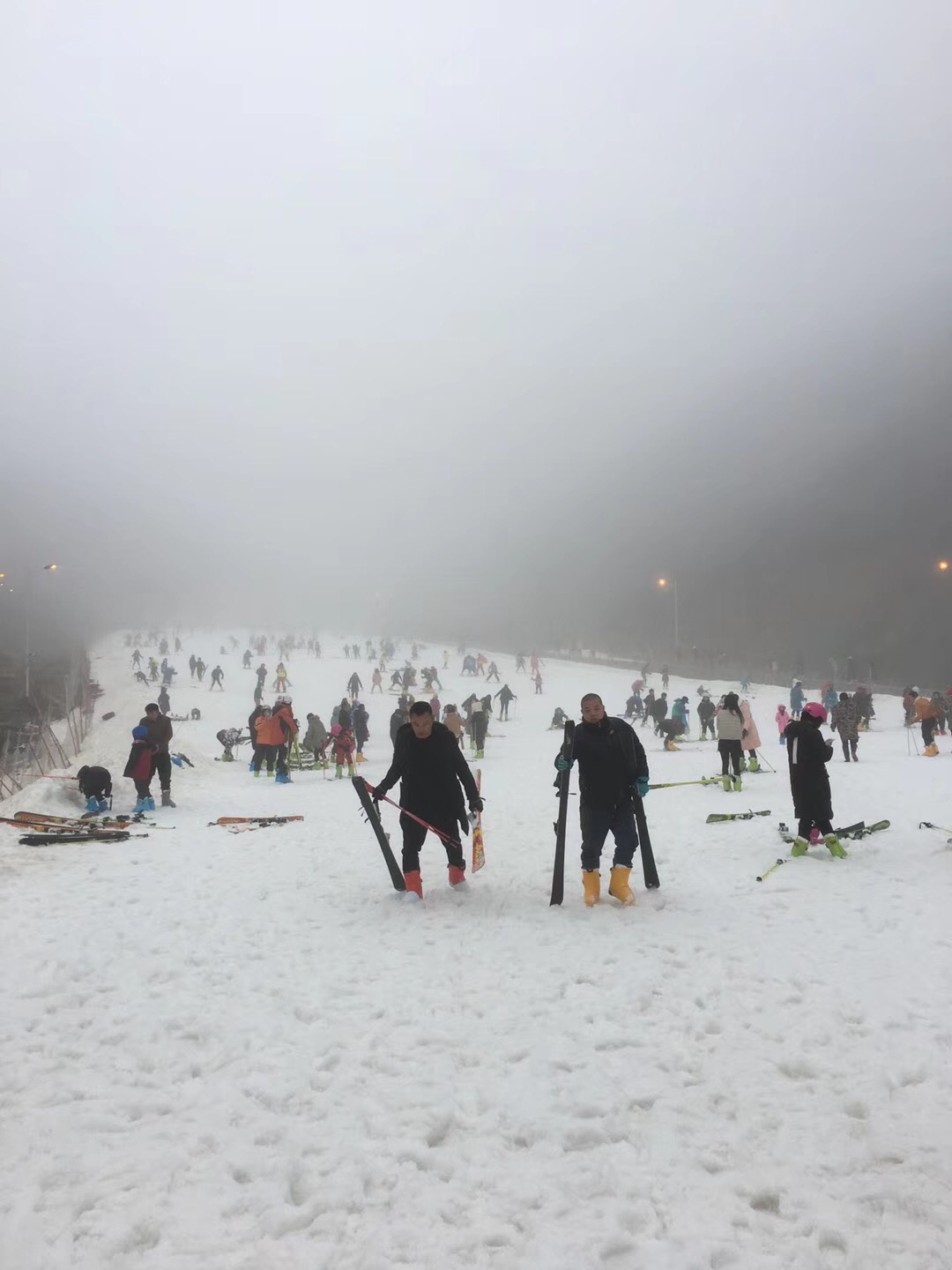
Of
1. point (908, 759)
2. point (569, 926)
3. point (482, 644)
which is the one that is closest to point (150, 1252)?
point (569, 926)

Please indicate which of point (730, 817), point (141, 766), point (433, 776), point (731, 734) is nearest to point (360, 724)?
point (141, 766)

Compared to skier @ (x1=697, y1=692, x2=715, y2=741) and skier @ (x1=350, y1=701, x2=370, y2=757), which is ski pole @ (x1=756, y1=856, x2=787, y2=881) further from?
skier @ (x1=697, y1=692, x2=715, y2=741)

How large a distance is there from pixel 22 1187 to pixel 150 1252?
772 mm

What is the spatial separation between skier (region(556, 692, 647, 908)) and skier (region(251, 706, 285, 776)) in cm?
1258

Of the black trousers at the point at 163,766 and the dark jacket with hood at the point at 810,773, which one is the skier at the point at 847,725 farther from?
the black trousers at the point at 163,766

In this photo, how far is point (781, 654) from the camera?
86.9 m

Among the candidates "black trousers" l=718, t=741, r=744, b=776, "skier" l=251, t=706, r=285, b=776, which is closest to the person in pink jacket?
"black trousers" l=718, t=741, r=744, b=776

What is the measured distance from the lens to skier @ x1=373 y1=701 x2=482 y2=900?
7.20m

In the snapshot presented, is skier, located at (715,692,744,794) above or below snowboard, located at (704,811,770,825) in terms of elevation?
above

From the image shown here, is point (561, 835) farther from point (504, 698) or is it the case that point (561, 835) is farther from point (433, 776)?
point (504, 698)

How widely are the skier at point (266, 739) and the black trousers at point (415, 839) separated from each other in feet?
37.6

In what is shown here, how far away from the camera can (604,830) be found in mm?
6801

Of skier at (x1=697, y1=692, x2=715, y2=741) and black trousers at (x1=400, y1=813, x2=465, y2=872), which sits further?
skier at (x1=697, y1=692, x2=715, y2=741)

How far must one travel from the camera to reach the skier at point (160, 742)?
12.8 meters
